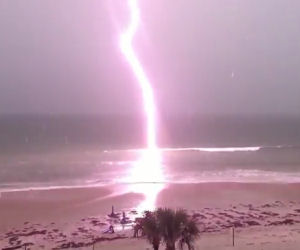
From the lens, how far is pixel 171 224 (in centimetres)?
1814

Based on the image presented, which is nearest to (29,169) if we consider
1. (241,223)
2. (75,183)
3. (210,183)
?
(75,183)

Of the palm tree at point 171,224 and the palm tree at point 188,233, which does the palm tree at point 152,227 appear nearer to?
the palm tree at point 171,224

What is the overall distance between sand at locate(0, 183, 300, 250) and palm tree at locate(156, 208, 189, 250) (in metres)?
5.74

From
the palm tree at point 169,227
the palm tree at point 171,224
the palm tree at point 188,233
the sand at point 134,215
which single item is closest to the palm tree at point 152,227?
the palm tree at point 169,227

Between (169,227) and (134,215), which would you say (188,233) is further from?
(134,215)

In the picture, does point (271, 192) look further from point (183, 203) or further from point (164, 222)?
point (164, 222)

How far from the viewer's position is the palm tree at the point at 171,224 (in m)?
18.1

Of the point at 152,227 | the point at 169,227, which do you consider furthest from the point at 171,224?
the point at 152,227

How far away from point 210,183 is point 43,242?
Answer: 24.0 metres

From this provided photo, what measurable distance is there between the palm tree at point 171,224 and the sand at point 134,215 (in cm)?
574

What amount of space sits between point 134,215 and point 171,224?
1634 centimetres

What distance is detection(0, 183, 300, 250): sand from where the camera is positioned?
26.3m

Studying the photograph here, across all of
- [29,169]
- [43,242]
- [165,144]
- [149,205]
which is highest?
[165,144]

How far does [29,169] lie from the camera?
61219 mm
